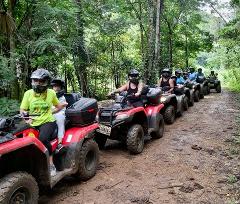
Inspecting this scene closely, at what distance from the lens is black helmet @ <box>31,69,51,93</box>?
15.7ft

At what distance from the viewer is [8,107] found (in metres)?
7.04

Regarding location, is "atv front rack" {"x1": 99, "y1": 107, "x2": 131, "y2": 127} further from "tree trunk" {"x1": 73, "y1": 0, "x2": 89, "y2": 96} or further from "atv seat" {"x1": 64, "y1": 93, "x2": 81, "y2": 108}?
"tree trunk" {"x1": 73, "y1": 0, "x2": 89, "y2": 96}

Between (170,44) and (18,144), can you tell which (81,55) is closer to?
(18,144)

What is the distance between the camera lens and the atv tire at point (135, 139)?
7.14 m

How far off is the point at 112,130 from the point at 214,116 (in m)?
5.50

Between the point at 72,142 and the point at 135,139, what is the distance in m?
1.95

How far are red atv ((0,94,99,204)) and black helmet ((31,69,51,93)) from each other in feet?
1.77

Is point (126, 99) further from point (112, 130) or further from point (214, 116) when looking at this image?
point (214, 116)

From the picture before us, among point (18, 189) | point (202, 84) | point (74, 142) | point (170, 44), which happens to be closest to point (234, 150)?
point (74, 142)

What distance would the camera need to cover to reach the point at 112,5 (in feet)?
52.0

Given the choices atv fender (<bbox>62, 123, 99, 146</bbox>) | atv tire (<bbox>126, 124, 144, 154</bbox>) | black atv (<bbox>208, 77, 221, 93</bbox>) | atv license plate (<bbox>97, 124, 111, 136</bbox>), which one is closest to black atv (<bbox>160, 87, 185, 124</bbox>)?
atv tire (<bbox>126, 124, 144, 154</bbox>)

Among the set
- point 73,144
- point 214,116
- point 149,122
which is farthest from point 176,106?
point 73,144

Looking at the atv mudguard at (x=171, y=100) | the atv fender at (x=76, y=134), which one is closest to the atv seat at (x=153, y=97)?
the atv mudguard at (x=171, y=100)

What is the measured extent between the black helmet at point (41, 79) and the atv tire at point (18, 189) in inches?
48.9
